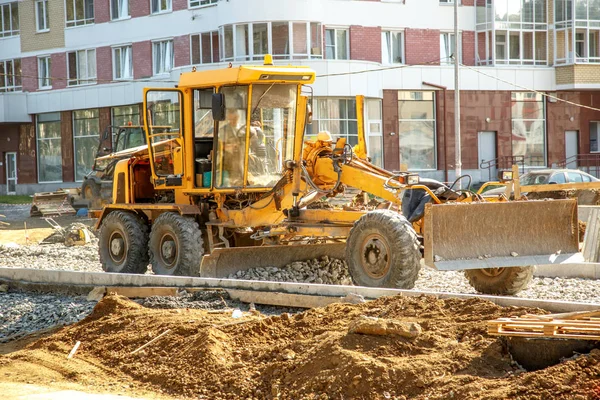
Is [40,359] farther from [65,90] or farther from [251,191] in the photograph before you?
[65,90]

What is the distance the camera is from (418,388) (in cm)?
726

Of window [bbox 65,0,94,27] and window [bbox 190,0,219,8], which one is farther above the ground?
window [bbox 65,0,94,27]

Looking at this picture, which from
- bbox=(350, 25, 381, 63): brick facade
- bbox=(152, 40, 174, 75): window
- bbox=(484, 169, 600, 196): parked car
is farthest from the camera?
bbox=(152, 40, 174, 75): window

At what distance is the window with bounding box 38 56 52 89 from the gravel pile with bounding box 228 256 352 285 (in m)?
38.0

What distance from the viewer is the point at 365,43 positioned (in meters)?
41.7

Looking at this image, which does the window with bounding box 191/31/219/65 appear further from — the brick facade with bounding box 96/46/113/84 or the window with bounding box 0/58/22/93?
the window with bounding box 0/58/22/93

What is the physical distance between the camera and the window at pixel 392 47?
4225 centimetres

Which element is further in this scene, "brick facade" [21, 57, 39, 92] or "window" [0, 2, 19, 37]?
"window" [0, 2, 19, 37]

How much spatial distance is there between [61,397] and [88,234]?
16.3 metres

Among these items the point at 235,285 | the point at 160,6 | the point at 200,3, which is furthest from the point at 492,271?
the point at 160,6

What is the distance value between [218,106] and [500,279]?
4.90m

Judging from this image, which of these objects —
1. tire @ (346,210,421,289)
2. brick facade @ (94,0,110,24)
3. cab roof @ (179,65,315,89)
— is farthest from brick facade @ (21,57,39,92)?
tire @ (346,210,421,289)

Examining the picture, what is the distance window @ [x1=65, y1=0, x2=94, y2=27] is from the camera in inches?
1881

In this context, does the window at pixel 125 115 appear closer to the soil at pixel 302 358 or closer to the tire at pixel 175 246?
the tire at pixel 175 246
